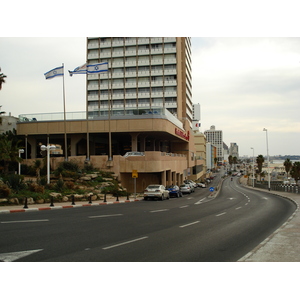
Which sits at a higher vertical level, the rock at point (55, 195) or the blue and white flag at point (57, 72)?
the blue and white flag at point (57, 72)

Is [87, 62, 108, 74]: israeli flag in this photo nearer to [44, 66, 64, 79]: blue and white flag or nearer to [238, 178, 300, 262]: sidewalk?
[44, 66, 64, 79]: blue and white flag

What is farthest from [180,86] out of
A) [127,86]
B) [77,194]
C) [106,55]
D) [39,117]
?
[77,194]

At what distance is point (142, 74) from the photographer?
255ft

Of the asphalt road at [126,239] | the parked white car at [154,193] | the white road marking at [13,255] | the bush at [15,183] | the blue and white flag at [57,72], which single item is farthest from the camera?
the blue and white flag at [57,72]

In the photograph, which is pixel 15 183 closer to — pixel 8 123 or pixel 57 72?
pixel 57 72

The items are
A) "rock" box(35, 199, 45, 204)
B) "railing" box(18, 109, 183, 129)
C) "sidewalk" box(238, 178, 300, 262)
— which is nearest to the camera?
"sidewalk" box(238, 178, 300, 262)

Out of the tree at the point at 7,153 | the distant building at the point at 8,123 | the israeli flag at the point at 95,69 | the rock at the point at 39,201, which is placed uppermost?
the israeli flag at the point at 95,69

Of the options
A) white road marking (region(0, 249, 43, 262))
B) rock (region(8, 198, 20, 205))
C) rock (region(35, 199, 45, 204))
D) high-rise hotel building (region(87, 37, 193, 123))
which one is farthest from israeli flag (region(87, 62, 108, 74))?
high-rise hotel building (region(87, 37, 193, 123))

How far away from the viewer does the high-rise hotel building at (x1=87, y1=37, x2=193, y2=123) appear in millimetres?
76562

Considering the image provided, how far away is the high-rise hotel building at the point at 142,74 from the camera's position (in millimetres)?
76562

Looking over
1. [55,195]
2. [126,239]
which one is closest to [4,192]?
[55,195]

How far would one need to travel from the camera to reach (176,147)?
71.2 m

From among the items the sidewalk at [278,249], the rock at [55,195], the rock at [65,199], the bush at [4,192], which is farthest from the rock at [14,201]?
the sidewalk at [278,249]

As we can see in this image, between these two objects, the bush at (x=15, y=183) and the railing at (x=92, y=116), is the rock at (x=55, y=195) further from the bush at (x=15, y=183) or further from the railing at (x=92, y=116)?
the railing at (x=92, y=116)
